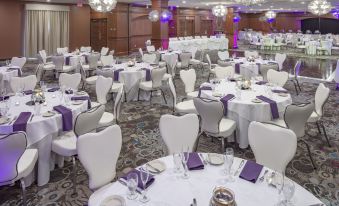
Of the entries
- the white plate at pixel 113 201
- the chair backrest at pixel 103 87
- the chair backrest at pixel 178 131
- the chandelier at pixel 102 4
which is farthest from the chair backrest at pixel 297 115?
the chandelier at pixel 102 4

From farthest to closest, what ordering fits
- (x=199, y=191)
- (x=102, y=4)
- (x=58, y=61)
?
(x=58, y=61)
(x=102, y=4)
(x=199, y=191)

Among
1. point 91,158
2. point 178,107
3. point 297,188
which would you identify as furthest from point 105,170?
point 178,107

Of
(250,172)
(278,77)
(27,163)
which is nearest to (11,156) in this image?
(27,163)

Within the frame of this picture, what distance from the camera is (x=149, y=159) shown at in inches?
165

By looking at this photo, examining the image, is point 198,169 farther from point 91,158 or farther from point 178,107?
point 178,107

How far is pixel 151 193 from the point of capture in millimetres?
1943

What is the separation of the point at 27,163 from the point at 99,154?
950 millimetres

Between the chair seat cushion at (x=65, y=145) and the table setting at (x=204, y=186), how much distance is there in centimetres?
137

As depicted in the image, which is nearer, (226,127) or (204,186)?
(204,186)

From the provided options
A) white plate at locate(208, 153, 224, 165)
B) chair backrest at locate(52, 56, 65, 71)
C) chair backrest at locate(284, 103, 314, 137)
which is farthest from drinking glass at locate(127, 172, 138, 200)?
chair backrest at locate(52, 56, 65, 71)

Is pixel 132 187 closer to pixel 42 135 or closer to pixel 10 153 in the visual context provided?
pixel 10 153

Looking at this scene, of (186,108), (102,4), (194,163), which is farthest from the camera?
(102,4)

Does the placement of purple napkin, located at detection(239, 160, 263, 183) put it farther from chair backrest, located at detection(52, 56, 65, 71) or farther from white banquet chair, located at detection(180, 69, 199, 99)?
chair backrest, located at detection(52, 56, 65, 71)

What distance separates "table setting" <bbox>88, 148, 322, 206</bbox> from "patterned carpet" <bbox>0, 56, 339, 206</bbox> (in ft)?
4.61
